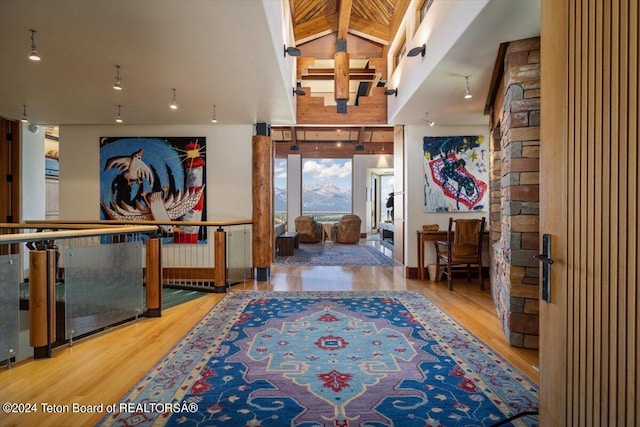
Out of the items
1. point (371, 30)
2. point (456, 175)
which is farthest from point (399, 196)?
point (371, 30)

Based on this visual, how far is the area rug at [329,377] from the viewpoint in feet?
6.23

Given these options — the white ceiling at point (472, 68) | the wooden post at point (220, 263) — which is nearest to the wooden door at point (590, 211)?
the white ceiling at point (472, 68)

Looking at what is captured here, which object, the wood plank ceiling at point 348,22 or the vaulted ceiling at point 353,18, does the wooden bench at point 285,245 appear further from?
the vaulted ceiling at point 353,18

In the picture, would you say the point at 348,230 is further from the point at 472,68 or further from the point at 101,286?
the point at 101,286

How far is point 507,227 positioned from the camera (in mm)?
3080

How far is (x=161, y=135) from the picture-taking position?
6020mm

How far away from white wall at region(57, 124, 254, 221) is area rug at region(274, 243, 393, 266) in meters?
1.96

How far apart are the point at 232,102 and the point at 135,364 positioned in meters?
3.43

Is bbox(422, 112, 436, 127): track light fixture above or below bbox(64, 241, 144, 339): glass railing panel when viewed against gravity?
above

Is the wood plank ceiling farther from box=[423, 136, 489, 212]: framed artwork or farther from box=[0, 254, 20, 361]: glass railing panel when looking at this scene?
box=[0, 254, 20, 361]: glass railing panel

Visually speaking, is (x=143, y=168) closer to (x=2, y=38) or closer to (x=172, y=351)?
(x=2, y=38)

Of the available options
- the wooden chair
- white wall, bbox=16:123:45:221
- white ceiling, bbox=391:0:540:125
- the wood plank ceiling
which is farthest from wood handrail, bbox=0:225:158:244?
the wood plank ceiling

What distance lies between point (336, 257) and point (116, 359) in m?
5.77

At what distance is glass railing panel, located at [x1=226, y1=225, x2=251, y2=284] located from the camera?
205 inches
